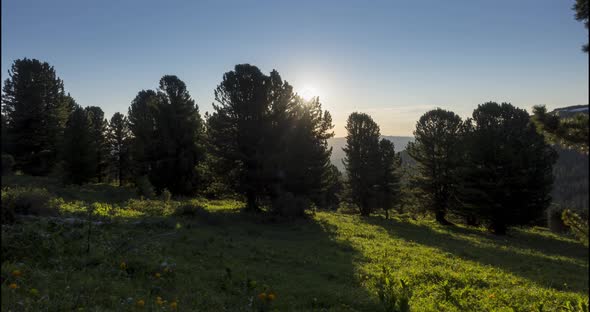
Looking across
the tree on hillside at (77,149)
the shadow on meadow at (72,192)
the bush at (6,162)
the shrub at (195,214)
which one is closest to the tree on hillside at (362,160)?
the shrub at (195,214)

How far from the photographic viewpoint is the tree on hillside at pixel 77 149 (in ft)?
110

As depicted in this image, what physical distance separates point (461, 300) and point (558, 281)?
7.05 meters

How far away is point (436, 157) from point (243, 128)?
22029mm

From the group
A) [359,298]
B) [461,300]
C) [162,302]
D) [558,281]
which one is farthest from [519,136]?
[162,302]

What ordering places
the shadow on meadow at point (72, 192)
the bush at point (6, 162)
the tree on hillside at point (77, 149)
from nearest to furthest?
the bush at point (6, 162)
the shadow on meadow at point (72, 192)
the tree on hillside at point (77, 149)

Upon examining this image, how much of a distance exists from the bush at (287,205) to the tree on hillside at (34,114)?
2647 cm

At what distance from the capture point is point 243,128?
1054 inches

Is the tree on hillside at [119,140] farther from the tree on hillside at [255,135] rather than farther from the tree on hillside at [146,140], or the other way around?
the tree on hillside at [255,135]

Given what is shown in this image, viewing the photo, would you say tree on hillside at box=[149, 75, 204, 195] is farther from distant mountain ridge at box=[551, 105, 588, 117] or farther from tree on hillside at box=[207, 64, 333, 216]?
distant mountain ridge at box=[551, 105, 588, 117]

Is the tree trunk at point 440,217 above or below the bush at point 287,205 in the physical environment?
below

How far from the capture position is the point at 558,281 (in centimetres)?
1441

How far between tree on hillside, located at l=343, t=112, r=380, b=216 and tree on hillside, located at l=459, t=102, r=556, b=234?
9971 mm

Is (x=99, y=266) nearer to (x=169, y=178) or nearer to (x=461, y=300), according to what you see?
(x=461, y=300)

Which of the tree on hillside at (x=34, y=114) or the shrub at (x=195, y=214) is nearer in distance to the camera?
the shrub at (x=195, y=214)
